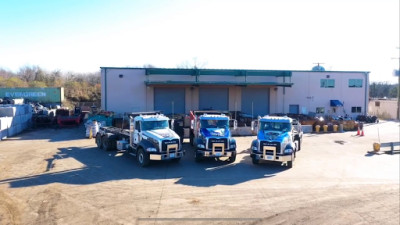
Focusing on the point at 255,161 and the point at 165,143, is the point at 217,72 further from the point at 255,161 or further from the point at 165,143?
the point at 165,143

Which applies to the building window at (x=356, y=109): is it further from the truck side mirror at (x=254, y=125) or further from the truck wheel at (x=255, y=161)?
the truck wheel at (x=255, y=161)

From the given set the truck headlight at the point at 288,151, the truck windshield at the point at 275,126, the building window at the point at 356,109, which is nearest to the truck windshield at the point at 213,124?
the truck windshield at the point at 275,126

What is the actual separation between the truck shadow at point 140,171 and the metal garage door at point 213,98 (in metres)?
18.6

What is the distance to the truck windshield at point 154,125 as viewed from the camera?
17.1m

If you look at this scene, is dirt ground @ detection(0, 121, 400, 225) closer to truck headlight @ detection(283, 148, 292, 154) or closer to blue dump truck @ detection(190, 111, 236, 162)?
blue dump truck @ detection(190, 111, 236, 162)

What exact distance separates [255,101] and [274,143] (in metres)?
22.7

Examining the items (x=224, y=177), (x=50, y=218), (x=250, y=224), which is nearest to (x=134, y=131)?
(x=224, y=177)

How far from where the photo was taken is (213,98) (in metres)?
37.3

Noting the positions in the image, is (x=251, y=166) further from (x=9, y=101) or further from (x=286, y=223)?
(x=9, y=101)

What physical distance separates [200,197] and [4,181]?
8054mm

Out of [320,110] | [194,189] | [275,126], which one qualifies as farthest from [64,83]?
[194,189]

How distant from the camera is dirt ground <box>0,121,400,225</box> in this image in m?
9.69

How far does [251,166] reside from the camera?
54.6 ft

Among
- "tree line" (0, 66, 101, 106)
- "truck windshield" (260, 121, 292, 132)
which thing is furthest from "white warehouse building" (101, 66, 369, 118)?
"tree line" (0, 66, 101, 106)
